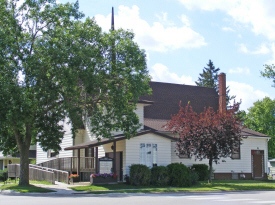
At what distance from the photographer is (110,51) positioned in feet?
78.8

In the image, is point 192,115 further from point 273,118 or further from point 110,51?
point 273,118

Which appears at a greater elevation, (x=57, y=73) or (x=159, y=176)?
(x=57, y=73)

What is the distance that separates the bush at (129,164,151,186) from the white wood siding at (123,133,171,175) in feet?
3.64

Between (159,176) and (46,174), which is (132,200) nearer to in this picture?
(159,176)

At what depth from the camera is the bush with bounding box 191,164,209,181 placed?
30.1 meters

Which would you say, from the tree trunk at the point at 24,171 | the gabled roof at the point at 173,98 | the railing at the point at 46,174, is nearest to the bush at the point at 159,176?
the railing at the point at 46,174

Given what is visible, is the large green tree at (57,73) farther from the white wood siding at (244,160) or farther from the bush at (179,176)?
the white wood siding at (244,160)

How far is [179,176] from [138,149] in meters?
3.48

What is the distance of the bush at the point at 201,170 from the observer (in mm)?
30094

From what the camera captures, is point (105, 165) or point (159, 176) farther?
point (159, 176)

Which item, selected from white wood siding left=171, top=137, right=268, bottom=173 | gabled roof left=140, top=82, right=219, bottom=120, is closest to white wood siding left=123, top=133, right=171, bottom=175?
gabled roof left=140, top=82, right=219, bottom=120

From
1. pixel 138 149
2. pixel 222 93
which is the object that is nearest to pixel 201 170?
pixel 138 149

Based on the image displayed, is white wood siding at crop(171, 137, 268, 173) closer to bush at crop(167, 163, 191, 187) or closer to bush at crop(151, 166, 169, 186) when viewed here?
bush at crop(167, 163, 191, 187)

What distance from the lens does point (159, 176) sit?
2597cm
